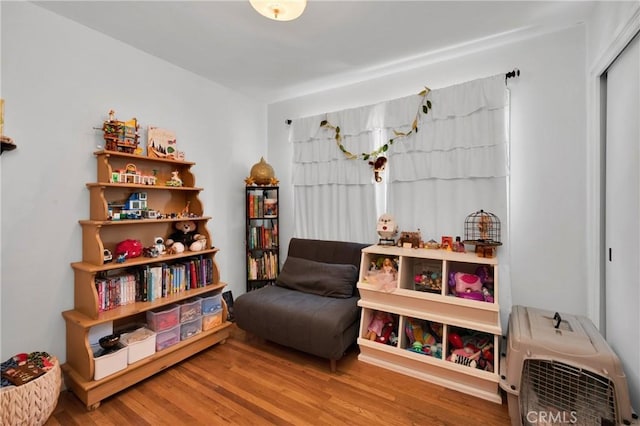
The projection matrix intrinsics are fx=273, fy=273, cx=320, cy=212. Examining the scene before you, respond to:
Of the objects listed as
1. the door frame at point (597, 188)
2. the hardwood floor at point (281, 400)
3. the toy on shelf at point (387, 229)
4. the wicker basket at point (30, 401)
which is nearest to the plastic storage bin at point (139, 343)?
the hardwood floor at point (281, 400)

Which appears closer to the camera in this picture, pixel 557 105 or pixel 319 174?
pixel 557 105

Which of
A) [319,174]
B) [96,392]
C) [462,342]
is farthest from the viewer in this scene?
[319,174]

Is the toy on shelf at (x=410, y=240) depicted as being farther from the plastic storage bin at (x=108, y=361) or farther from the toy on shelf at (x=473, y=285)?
the plastic storage bin at (x=108, y=361)

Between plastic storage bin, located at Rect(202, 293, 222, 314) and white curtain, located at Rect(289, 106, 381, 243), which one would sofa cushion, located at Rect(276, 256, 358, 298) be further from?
plastic storage bin, located at Rect(202, 293, 222, 314)

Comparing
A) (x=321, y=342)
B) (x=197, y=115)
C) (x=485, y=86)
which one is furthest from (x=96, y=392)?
(x=485, y=86)

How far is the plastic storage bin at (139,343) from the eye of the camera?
194 cm

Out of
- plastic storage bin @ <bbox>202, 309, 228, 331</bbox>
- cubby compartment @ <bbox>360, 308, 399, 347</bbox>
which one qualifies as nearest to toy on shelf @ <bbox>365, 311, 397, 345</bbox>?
cubby compartment @ <bbox>360, 308, 399, 347</bbox>

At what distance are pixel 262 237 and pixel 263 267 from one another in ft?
1.13

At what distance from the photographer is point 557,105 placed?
2047mm

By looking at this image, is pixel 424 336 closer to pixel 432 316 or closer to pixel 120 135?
pixel 432 316

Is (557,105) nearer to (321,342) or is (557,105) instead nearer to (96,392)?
(321,342)

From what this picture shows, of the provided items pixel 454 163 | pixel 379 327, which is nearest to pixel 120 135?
pixel 379 327

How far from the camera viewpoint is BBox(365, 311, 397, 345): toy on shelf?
7.30ft

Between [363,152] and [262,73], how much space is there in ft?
4.30
